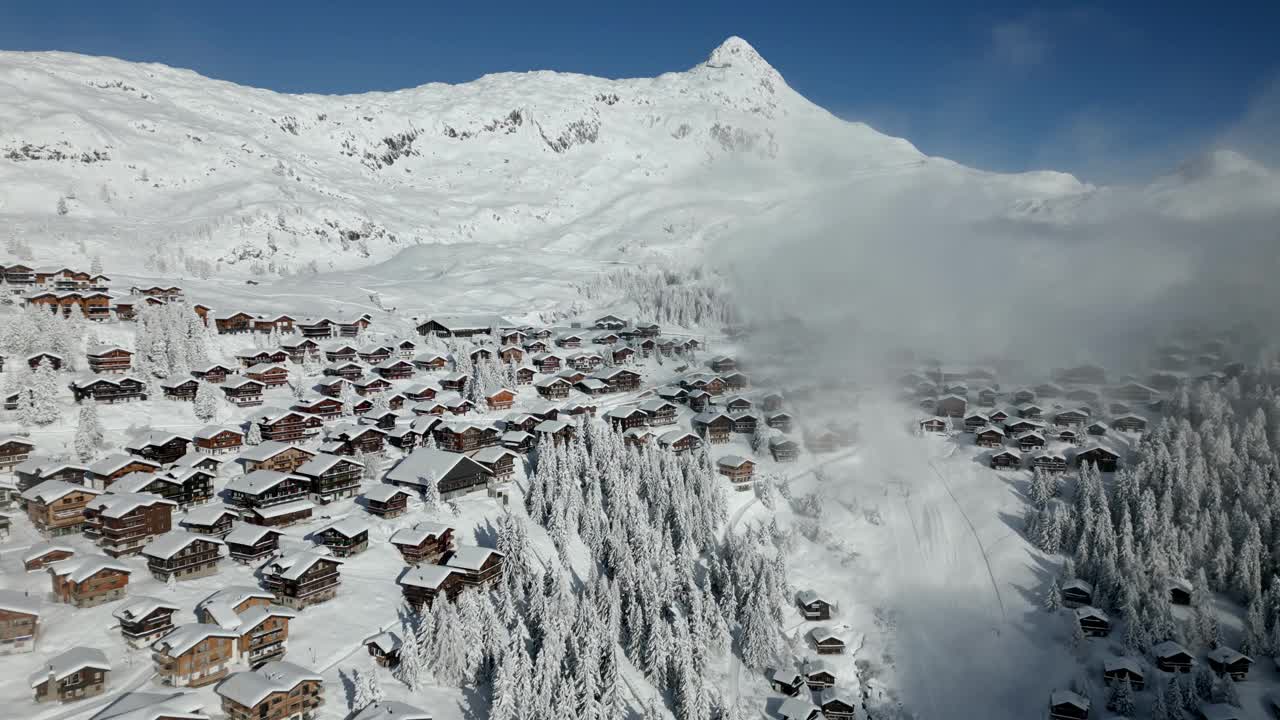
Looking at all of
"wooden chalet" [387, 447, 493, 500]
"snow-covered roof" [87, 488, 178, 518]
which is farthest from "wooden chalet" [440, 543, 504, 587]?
"snow-covered roof" [87, 488, 178, 518]

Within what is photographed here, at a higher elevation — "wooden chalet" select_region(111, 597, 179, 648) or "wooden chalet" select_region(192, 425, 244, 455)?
"wooden chalet" select_region(192, 425, 244, 455)

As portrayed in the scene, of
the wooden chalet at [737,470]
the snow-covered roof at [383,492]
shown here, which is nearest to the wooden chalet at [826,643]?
the wooden chalet at [737,470]

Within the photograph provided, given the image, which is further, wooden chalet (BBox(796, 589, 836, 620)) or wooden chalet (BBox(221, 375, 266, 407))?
wooden chalet (BBox(221, 375, 266, 407))

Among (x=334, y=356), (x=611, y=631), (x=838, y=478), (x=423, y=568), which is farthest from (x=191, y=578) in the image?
(x=838, y=478)

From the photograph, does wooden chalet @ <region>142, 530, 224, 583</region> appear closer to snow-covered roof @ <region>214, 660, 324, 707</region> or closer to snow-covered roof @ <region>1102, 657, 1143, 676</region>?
snow-covered roof @ <region>214, 660, 324, 707</region>

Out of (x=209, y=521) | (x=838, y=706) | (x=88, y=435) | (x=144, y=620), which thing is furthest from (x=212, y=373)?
(x=838, y=706)

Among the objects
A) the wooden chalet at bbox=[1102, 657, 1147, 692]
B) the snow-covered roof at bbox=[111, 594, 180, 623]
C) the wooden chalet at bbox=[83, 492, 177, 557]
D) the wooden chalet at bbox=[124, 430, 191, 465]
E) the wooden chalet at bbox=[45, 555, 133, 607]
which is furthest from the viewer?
the wooden chalet at bbox=[124, 430, 191, 465]
